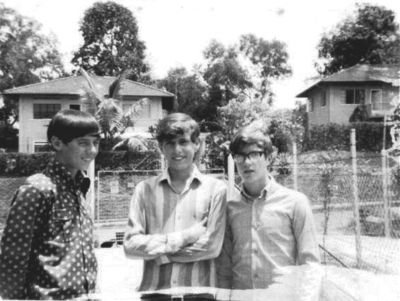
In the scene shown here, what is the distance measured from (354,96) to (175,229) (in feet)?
88.6

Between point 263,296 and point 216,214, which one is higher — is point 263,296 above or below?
below

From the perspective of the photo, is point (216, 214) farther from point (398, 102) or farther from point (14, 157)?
point (14, 157)

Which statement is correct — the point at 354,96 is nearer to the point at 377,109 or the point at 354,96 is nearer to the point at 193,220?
the point at 377,109

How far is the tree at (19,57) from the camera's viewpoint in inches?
1180

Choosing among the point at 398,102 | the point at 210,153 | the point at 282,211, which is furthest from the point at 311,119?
the point at 282,211

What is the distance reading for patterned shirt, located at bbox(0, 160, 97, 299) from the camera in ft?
5.89

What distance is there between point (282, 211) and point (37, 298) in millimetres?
1070

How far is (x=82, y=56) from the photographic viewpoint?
39.7 meters

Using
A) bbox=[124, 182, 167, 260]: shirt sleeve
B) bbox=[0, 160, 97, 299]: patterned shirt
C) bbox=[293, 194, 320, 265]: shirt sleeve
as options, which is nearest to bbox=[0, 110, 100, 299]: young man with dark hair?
bbox=[0, 160, 97, 299]: patterned shirt

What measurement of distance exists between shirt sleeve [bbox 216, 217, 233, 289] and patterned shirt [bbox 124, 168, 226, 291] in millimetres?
49

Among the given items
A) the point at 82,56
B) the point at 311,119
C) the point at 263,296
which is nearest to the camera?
the point at 263,296

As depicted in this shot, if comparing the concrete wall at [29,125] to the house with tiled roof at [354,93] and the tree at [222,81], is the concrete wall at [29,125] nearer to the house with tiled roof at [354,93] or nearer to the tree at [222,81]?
the tree at [222,81]

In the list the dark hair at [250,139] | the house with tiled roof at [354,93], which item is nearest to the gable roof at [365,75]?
the house with tiled roof at [354,93]

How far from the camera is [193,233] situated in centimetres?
198
